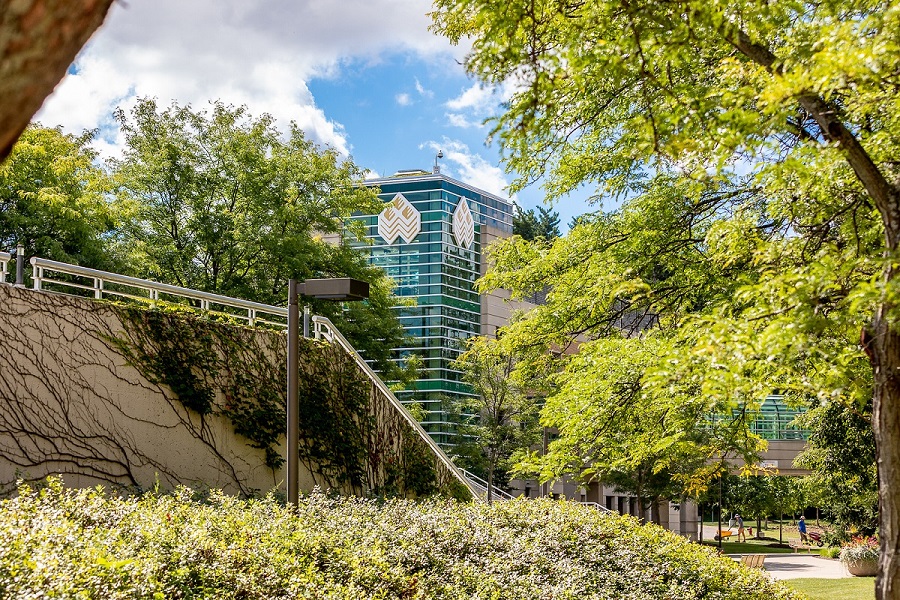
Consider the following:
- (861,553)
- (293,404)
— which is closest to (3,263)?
(293,404)

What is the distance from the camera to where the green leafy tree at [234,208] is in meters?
26.2

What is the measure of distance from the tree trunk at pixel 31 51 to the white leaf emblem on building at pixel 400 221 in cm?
5296

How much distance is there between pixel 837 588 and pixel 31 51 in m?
24.0

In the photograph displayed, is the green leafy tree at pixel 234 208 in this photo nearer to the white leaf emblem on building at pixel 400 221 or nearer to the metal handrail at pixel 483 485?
the metal handrail at pixel 483 485

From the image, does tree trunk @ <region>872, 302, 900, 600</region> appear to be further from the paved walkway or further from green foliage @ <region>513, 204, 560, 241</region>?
green foliage @ <region>513, 204, 560, 241</region>

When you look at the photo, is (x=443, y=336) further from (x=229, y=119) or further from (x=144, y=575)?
(x=144, y=575)

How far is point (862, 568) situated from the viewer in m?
24.9

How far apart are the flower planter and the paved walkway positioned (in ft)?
2.89

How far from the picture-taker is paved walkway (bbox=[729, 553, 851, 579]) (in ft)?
89.7

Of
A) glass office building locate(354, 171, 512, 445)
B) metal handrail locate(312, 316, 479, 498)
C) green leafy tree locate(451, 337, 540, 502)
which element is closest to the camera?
metal handrail locate(312, 316, 479, 498)

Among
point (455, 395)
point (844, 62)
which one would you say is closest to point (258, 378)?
point (844, 62)

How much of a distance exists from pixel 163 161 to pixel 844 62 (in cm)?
2386

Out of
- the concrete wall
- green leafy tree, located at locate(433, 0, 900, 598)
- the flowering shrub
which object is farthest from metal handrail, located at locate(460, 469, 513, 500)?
green leafy tree, located at locate(433, 0, 900, 598)

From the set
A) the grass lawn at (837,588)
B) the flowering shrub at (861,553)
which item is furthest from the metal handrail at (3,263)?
the flowering shrub at (861,553)
